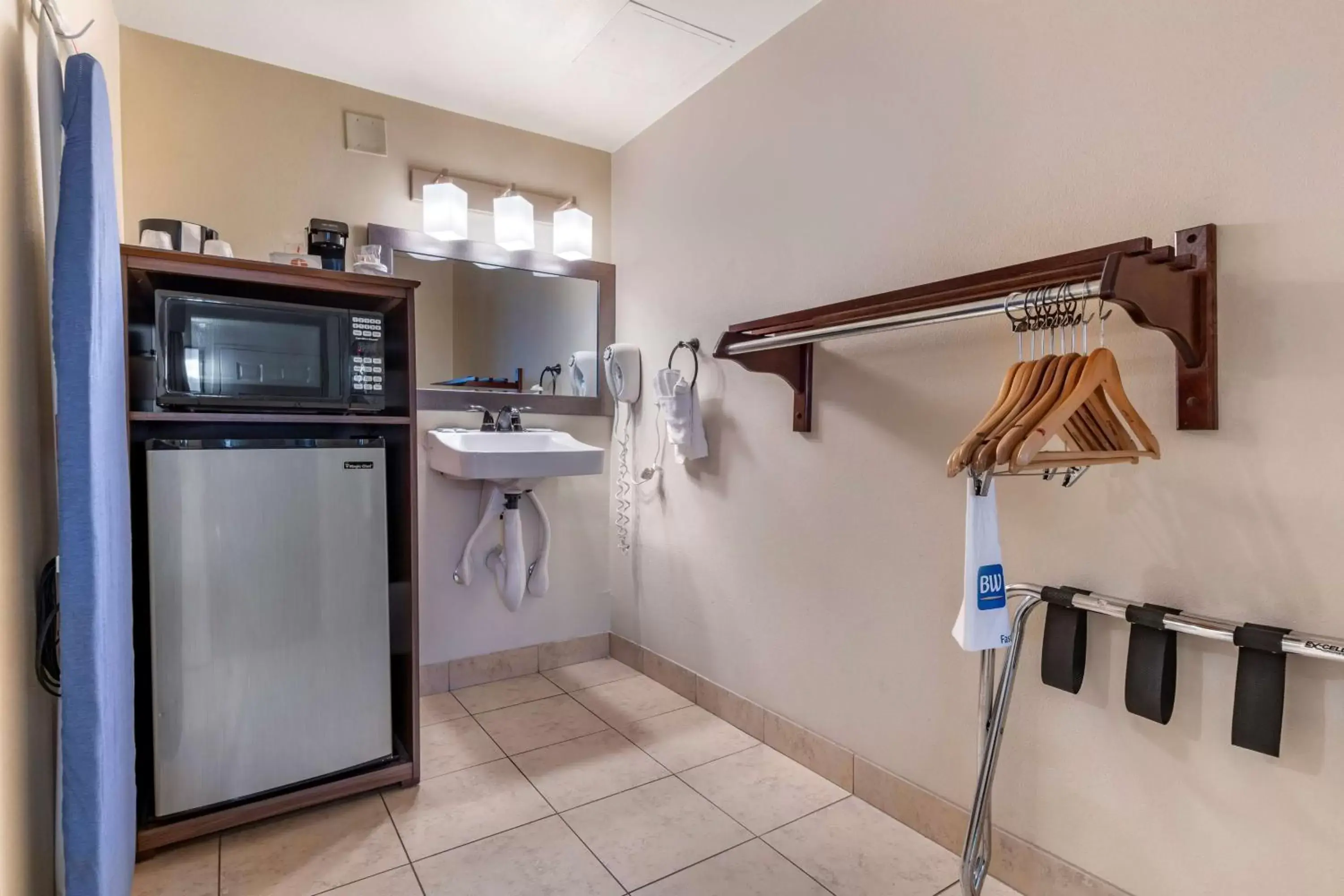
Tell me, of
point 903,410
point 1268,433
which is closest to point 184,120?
point 903,410

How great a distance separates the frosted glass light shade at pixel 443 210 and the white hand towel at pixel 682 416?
98 centimetres

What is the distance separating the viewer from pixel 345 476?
1.84m

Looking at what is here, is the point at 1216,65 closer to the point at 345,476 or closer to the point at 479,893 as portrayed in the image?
the point at 345,476

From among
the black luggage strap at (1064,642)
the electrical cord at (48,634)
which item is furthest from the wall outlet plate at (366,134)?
the black luggage strap at (1064,642)

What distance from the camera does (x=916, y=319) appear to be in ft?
4.81

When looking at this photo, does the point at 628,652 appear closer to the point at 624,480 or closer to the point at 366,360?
the point at 624,480

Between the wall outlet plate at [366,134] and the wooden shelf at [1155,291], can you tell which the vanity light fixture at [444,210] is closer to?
the wall outlet plate at [366,134]

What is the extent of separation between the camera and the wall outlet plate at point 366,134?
8.12 ft

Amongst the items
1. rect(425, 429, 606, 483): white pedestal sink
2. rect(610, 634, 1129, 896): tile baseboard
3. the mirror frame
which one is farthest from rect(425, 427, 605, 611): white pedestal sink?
rect(610, 634, 1129, 896): tile baseboard

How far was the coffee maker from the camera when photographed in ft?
6.68

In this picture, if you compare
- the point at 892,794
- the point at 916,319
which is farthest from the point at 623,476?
the point at 916,319

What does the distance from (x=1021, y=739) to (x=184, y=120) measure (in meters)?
3.03

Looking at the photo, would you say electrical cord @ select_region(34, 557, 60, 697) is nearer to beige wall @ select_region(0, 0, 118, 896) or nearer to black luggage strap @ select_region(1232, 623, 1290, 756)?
beige wall @ select_region(0, 0, 118, 896)

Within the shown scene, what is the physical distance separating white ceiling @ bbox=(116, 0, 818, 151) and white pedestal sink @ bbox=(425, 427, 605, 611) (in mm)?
1289
